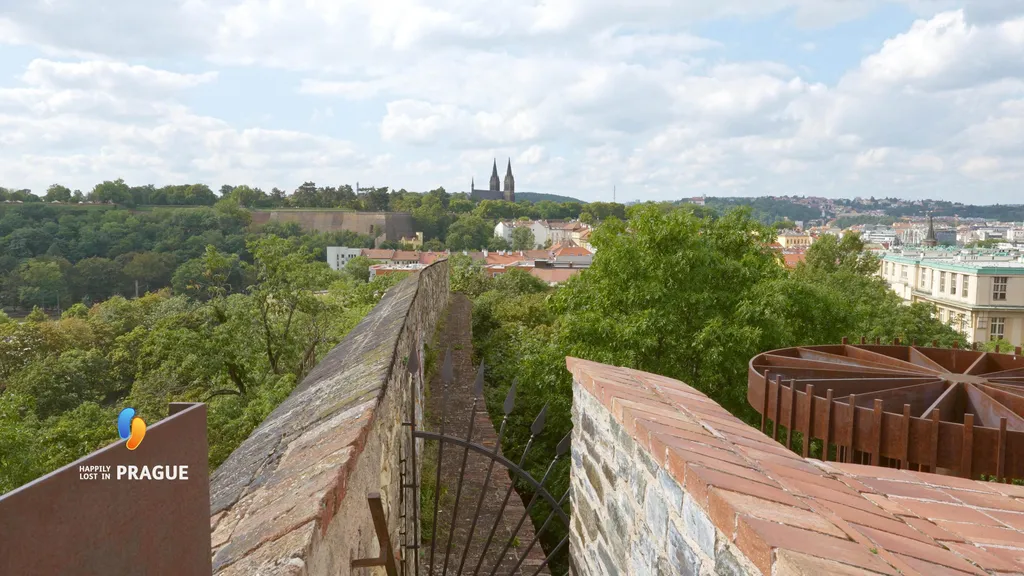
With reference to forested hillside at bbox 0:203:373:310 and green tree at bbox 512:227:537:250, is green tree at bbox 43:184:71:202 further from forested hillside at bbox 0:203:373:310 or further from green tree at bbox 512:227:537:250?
green tree at bbox 512:227:537:250

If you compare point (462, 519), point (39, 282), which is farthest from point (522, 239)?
point (462, 519)

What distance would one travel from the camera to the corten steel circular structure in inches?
131

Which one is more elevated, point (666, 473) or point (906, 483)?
point (666, 473)

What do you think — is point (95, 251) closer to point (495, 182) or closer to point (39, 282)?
point (39, 282)

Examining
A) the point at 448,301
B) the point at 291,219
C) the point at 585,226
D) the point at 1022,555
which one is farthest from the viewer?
the point at 585,226

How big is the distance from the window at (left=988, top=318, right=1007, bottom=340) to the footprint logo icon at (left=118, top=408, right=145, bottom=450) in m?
52.8

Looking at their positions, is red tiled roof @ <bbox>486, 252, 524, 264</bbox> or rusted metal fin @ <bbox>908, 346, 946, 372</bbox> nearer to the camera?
rusted metal fin @ <bbox>908, 346, 946, 372</bbox>

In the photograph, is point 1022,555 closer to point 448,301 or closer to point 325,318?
point 325,318

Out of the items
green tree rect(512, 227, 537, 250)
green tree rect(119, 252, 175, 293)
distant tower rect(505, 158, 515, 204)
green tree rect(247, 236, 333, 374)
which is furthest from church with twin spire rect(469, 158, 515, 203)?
green tree rect(247, 236, 333, 374)

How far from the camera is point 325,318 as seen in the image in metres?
13.8

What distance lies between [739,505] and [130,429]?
1285 millimetres

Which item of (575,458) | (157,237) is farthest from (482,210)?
(575,458)

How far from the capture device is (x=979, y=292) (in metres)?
43.9

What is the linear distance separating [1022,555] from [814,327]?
474 inches
